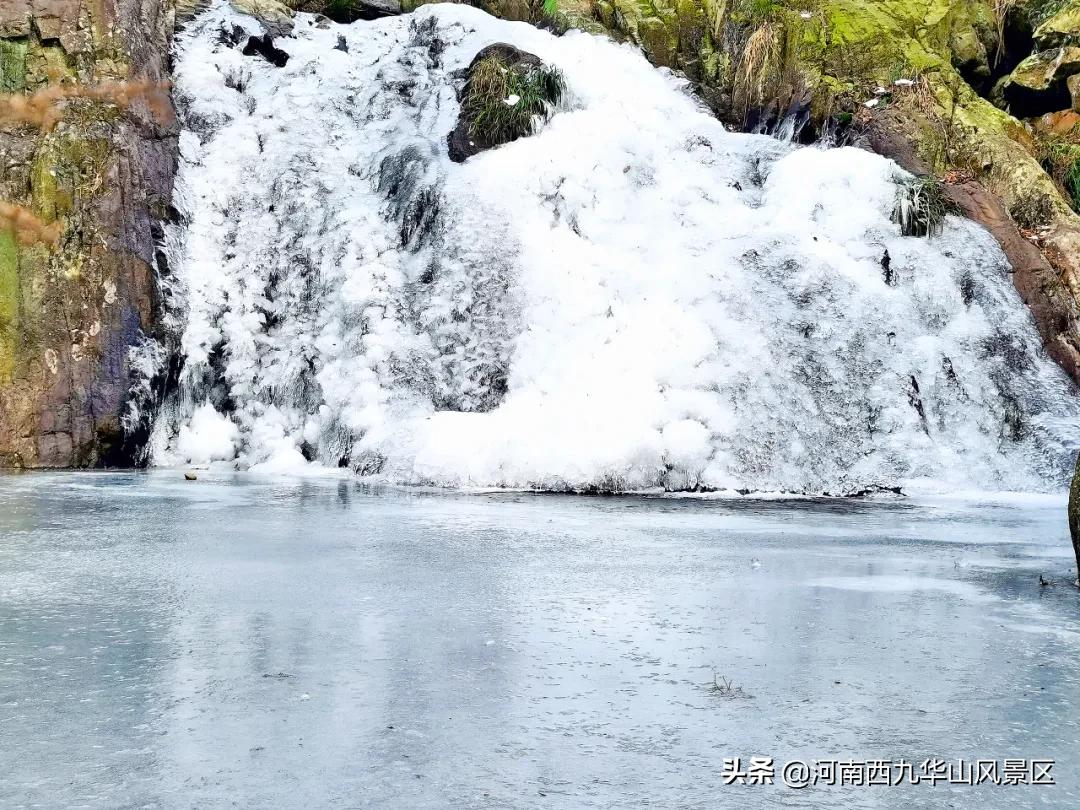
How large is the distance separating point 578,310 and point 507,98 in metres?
4.65

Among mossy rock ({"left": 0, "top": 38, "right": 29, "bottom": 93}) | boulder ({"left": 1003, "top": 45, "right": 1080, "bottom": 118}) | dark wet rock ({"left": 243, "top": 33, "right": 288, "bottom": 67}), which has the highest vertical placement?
dark wet rock ({"left": 243, "top": 33, "right": 288, "bottom": 67})

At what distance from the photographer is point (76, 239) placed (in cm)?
1338

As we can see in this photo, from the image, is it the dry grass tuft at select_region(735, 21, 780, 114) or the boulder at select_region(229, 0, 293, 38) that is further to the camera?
the boulder at select_region(229, 0, 293, 38)

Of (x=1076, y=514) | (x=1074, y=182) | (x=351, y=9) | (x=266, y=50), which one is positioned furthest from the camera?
(x=351, y=9)

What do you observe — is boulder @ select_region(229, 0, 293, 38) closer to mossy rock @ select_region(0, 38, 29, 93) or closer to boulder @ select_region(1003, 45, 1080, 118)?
mossy rock @ select_region(0, 38, 29, 93)

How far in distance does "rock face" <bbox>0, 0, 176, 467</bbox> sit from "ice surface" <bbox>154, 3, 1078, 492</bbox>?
2.29 ft

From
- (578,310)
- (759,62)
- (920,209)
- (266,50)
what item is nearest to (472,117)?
(578,310)

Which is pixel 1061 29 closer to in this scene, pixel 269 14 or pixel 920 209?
pixel 920 209

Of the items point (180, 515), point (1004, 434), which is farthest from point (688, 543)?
point (1004, 434)

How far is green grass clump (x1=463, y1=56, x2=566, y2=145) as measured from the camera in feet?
52.0

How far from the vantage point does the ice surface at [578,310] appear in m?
11.7

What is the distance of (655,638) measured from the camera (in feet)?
15.8

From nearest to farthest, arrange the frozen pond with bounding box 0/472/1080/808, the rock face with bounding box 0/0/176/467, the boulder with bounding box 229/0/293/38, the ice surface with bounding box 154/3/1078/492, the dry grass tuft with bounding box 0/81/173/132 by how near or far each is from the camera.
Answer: the frozen pond with bounding box 0/472/1080/808 < the ice surface with bounding box 154/3/1078/492 < the rock face with bounding box 0/0/176/467 < the dry grass tuft with bounding box 0/81/173/132 < the boulder with bounding box 229/0/293/38

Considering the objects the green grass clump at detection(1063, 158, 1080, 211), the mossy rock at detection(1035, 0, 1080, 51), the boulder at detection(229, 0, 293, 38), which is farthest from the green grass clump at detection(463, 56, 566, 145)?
the mossy rock at detection(1035, 0, 1080, 51)
